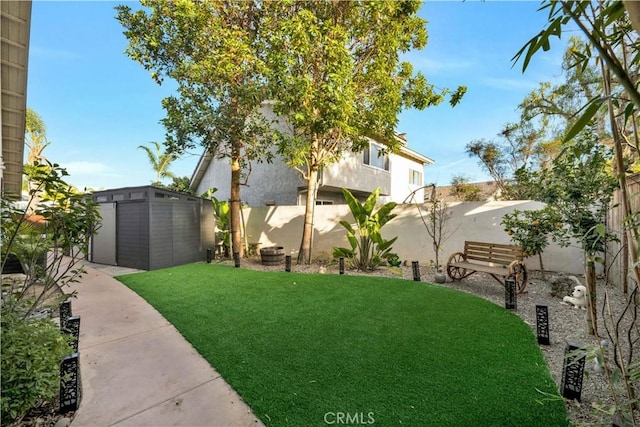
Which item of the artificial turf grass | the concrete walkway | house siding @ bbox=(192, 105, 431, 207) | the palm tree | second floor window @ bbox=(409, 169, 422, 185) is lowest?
the concrete walkway

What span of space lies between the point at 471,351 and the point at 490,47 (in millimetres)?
4882

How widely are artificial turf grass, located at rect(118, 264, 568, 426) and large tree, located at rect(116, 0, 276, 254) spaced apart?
511cm

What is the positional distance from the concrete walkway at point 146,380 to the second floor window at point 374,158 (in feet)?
39.3

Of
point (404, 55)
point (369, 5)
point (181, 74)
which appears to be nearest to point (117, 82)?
point (181, 74)

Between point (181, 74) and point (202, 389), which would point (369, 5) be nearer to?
point (181, 74)

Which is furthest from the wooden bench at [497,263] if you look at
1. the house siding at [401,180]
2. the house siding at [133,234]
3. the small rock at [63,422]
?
the house siding at [401,180]

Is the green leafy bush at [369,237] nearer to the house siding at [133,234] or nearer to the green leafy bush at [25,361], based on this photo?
the house siding at [133,234]

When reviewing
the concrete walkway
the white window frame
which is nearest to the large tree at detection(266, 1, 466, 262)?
the concrete walkway

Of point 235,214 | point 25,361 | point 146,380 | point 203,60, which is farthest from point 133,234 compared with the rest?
point 25,361

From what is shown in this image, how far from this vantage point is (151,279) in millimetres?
7625

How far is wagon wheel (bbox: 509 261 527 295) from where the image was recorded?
5.68 m

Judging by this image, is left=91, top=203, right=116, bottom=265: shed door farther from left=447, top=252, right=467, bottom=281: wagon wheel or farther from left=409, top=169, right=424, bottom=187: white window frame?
left=409, top=169, right=424, bottom=187: white window frame

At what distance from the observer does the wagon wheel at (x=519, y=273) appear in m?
5.68

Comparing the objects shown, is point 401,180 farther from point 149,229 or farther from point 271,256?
point 149,229
